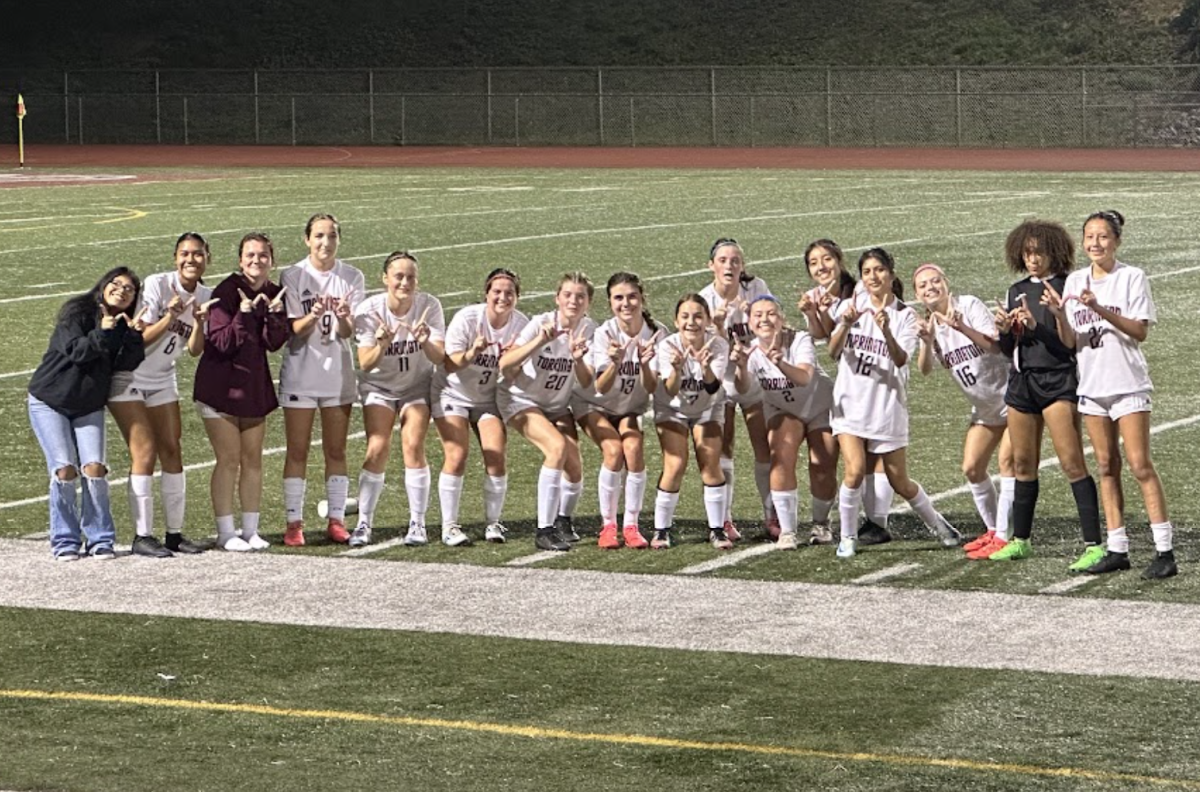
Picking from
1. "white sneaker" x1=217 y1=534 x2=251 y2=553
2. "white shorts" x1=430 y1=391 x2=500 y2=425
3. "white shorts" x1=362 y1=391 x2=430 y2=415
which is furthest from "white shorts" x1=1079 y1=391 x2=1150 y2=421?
"white sneaker" x1=217 y1=534 x2=251 y2=553

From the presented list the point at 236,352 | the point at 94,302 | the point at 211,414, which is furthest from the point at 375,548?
the point at 94,302

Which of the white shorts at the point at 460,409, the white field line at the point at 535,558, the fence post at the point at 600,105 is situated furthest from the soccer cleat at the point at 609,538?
the fence post at the point at 600,105

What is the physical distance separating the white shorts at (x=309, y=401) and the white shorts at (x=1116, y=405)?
359 centimetres

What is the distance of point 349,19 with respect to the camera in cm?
7150

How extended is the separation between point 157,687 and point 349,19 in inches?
2526

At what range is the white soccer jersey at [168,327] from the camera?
1139 cm

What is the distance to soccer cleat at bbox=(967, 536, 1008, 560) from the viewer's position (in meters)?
11.1

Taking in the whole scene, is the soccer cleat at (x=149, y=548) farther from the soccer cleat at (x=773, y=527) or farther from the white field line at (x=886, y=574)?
the white field line at (x=886, y=574)

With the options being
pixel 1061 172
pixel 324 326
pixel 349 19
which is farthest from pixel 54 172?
pixel 324 326

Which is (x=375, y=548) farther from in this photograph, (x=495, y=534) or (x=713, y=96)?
(x=713, y=96)

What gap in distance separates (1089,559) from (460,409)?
311 cm

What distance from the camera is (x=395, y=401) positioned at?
39.0 feet

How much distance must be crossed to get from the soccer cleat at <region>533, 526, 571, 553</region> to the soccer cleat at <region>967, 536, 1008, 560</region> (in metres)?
1.89

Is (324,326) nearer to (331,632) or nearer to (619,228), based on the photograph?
(331,632)
